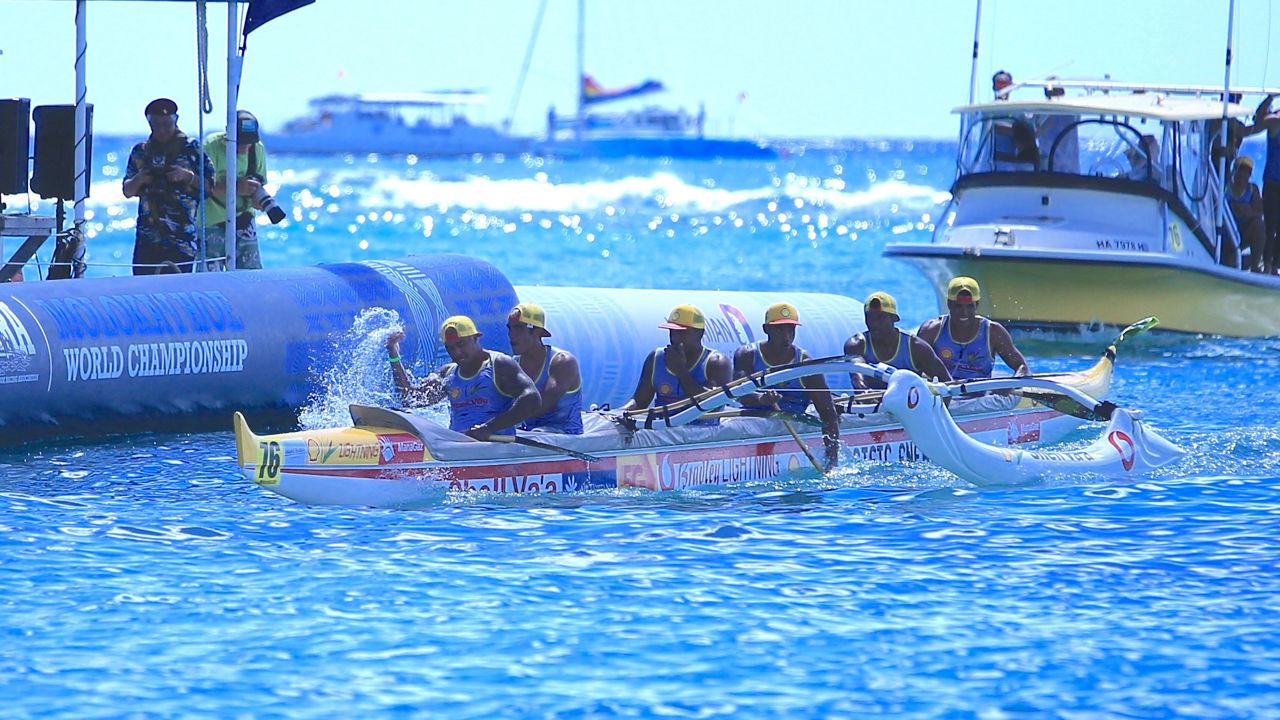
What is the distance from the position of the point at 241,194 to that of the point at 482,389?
493 centimetres

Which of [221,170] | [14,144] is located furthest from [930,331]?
[14,144]

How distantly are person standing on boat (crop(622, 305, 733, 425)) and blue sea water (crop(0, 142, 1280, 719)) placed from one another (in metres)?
0.76

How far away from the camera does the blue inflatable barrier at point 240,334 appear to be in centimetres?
1120

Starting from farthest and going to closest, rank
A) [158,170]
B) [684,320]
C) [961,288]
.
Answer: [158,170], [961,288], [684,320]

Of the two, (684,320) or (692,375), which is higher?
(684,320)

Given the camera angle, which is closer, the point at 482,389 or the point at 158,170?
the point at 482,389

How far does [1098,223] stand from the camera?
18.1 meters

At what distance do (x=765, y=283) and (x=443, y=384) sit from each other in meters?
20.1

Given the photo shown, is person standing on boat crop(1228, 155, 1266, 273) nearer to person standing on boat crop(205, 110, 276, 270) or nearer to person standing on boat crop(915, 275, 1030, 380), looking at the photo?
person standing on boat crop(915, 275, 1030, 380)

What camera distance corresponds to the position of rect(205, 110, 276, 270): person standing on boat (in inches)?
555

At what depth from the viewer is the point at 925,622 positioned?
305 inches

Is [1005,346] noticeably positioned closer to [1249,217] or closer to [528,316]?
[528,316]

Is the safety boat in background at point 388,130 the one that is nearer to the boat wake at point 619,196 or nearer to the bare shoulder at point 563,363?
the boat wake at point 619,196

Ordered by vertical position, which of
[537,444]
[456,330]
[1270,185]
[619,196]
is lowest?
[537,444]
